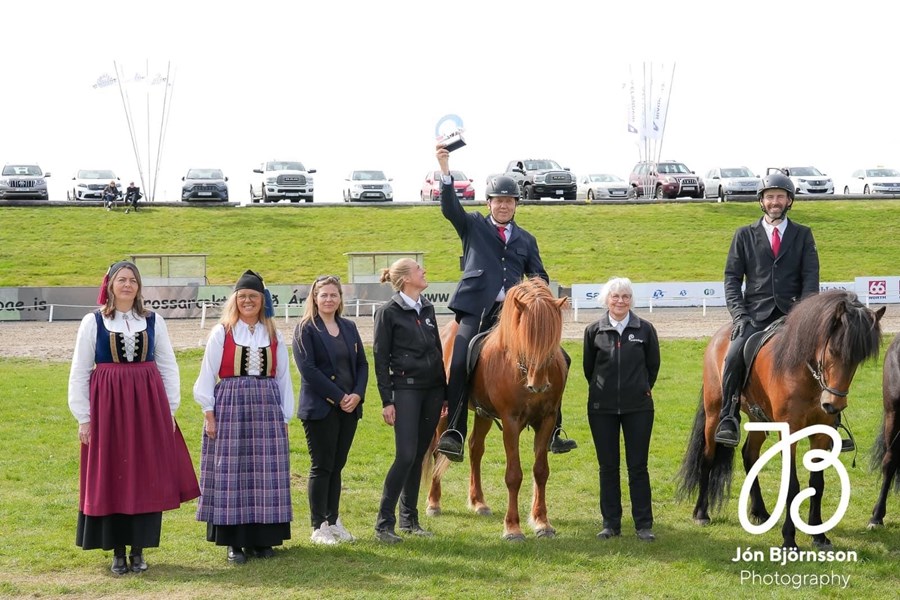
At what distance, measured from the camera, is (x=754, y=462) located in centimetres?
864

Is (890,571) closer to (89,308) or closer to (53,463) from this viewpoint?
(53,463)

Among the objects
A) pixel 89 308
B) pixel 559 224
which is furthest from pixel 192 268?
pixel 559 224

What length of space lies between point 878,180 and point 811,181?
403cm

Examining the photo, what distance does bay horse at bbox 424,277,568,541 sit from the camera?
7645 mm

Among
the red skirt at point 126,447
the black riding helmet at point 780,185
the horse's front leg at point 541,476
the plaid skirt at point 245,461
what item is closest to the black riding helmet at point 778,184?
the black riding helmet at point 780,185

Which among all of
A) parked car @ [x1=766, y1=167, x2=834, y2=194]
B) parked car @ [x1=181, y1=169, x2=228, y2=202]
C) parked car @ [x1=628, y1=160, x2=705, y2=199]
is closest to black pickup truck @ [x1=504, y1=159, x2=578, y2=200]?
parked car @ [x1=628, y1=160, x2=705, y2=199]

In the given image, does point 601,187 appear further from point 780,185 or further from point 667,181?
point 780,185

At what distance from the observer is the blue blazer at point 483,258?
8.57 meters

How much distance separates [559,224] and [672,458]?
27624mm

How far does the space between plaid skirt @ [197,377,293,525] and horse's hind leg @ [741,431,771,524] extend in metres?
A: 3.86

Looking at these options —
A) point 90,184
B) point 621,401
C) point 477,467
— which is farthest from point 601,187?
point 621,401

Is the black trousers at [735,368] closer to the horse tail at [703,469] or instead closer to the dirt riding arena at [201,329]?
the horse tail at [703,469]

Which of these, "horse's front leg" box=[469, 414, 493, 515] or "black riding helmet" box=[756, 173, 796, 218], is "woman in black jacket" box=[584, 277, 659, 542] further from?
"black riding helmet" box=[756, 173, 796, 218]

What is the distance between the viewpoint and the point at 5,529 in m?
8.27
